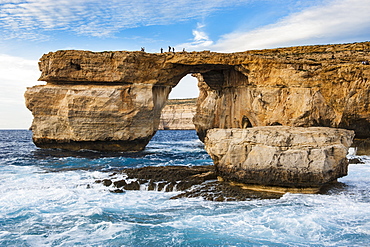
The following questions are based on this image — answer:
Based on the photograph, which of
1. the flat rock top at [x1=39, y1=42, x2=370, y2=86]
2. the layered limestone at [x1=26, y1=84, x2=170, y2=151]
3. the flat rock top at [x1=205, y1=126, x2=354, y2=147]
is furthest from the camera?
the layered limestone at [x1=26, y1=84, x2=170, y2=151]

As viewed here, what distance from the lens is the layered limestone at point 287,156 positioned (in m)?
12.8

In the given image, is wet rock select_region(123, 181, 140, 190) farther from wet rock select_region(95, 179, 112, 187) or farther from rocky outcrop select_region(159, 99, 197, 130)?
rocky outcrop select_region(159, 99, 197, 130)

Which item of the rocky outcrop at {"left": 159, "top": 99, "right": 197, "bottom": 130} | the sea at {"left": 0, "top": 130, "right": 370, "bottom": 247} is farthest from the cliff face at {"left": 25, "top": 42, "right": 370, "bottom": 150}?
the rocky outcrop at {"left": 159, "top": 99, "right": 197, "bottom": 130}

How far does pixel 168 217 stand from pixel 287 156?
498cm

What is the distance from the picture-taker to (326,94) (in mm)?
21391

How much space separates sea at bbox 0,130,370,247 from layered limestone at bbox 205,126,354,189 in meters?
0.76

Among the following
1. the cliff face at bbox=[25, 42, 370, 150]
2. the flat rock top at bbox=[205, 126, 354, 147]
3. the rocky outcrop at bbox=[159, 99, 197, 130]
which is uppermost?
the cliff face at bbox=[25, 42, 370, 150]

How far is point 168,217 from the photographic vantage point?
35.8ft

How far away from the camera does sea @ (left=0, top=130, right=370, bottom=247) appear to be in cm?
916

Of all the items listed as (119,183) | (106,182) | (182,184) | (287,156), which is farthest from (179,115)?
(287,156)

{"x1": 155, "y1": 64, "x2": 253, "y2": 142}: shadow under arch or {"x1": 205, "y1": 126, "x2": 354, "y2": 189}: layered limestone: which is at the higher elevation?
{"x1": 155, "y1": 64, "x2": 253, "y2": 142}: shadow under arch

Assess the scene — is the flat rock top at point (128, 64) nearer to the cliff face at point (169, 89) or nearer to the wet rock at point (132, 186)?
the cliff face at point (169, 89)

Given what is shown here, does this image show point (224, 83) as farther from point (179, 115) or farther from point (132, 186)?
point (179, 115)

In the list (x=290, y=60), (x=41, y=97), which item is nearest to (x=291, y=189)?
(x=290, y=60)
